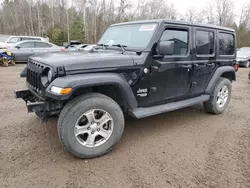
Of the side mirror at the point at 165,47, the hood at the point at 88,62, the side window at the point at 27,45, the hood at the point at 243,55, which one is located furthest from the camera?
the hood at the point at 243,55

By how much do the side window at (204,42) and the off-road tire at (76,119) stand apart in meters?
2.18

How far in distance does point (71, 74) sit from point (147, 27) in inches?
63.9

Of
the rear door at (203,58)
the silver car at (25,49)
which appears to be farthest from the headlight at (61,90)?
the silver car at (25,49)

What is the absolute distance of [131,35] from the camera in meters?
3.56

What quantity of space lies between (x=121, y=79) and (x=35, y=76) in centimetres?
125

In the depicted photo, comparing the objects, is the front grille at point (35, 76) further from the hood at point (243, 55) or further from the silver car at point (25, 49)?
the hood at point (243, 55)

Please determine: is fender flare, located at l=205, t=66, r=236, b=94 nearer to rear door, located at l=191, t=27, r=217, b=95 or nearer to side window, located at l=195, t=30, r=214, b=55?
rear door, located at l=191, t=27, r=217, b=95

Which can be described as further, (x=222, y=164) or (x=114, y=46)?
(x=114, y=46)

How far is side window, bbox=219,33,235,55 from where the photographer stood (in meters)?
4.43

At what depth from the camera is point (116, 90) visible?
9.96 feet

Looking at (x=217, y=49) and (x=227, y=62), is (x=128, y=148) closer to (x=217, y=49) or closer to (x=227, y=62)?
(x=217, y=49)

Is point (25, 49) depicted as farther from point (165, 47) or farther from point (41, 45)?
point (165, 47)

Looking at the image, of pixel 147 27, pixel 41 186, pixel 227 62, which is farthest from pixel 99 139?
pixel 227 62

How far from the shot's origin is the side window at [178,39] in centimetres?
347
